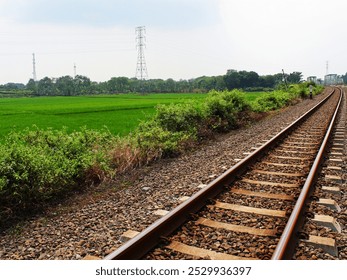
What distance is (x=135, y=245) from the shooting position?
3418 mm

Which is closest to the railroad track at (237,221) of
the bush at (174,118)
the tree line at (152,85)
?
the bush at (174,118)

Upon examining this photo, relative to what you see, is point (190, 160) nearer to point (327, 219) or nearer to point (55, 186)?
point (55, 186)

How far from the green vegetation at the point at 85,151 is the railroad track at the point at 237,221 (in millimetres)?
2343

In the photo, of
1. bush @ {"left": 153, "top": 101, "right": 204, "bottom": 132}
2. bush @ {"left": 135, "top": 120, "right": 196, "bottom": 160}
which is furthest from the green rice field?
bush @ {"left": 135, "top": 120, "right": 196, "bottom": 160}

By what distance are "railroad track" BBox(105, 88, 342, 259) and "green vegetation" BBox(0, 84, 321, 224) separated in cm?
234

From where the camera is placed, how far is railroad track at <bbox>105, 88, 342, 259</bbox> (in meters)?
3.53

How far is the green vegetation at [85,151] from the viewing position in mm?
5121

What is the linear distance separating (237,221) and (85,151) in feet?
13.1

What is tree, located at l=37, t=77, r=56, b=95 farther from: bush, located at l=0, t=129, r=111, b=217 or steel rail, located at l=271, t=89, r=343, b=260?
steel rail, located at l=271, t=89, r=343, b=260

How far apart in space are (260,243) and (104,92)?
12552cm

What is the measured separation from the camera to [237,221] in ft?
14.2

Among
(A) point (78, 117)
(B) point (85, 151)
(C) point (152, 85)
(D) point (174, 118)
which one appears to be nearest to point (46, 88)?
(C) point (152, 85)

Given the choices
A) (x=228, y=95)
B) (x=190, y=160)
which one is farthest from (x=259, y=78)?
(x=190, y=160)

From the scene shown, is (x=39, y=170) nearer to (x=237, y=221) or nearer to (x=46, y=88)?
(x=237, y=221)
